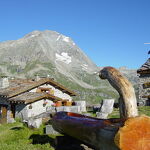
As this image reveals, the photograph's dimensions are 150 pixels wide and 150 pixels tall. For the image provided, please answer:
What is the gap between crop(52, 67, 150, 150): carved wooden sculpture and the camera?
455cm

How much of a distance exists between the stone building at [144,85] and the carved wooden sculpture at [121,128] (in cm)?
2706

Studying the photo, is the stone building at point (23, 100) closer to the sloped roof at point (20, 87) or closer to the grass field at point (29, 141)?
the sloped roof at point (20, 87)

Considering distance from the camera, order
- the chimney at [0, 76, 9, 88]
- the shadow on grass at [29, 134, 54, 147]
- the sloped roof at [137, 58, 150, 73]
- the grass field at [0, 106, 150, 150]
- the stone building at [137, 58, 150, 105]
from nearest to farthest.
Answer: the grass field at [0, 106, 150, 150]
the shadow on grass at [29, 134, 54, 147]
the stone building at [137, 58, 150, 105]
the sloped roof at [137, 58, 150, 73]
the chimney at [0, 76, 9, 88]

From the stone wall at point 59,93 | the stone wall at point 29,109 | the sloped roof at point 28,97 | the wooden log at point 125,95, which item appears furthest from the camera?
the stone wall at point 59,93

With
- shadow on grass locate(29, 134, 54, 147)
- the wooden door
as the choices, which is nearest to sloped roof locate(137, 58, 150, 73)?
the wooden door

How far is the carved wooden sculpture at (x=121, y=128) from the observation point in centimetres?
455

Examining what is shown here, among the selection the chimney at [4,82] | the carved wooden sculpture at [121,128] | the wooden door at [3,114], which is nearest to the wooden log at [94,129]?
the carved wooden sculpture at [121,128]

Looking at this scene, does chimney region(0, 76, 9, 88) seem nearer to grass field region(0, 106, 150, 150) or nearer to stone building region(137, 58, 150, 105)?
stone building region(137, 58, 150, 105)

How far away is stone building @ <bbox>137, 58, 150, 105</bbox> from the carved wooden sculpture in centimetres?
2706

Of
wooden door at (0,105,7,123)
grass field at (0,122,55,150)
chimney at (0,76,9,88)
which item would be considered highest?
chimney at (0,76,9,88)

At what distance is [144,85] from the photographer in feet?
108

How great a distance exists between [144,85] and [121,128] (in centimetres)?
2951

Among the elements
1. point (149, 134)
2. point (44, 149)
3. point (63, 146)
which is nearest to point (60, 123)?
point (63, 146)

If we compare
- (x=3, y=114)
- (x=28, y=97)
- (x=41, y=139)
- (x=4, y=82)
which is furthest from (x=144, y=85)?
(x=41, y=139)
